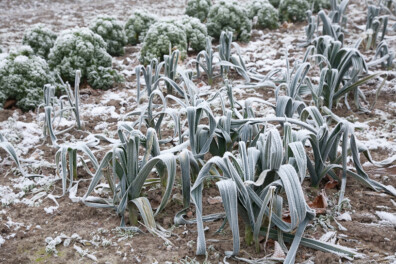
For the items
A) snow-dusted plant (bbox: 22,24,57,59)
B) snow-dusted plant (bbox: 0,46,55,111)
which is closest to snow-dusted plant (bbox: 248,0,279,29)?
snow-dusted plant (bbox: 22,24,57,59)

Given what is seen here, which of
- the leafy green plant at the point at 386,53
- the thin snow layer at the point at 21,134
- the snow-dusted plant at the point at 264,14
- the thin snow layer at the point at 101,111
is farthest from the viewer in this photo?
the snow-dusted plant at the point at 264,14

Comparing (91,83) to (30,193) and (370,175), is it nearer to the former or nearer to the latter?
(30,193)

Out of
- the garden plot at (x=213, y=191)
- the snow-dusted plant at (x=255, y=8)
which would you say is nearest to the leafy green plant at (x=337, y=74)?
the garden plot at (x=213, y=191)

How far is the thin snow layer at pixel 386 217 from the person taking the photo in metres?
1.99

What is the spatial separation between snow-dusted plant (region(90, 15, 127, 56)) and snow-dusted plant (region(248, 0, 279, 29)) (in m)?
1.91

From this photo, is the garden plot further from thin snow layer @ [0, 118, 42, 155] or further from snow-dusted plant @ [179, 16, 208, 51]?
snow-dusted plant @ [179, 16, 208, 51]

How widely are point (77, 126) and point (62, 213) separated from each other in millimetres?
1145

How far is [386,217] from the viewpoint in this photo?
6.64ft

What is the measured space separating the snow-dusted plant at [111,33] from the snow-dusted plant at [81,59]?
29.8 inches

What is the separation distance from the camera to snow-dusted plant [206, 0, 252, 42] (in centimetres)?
512

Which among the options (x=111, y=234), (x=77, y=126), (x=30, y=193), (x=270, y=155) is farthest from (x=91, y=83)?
(x=270, y=155)

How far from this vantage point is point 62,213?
7.29 feet

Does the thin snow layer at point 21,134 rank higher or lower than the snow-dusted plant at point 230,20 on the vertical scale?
lower

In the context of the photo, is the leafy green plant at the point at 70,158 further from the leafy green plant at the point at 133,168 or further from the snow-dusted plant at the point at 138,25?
the snow-dusted plant at the point at 138,25
